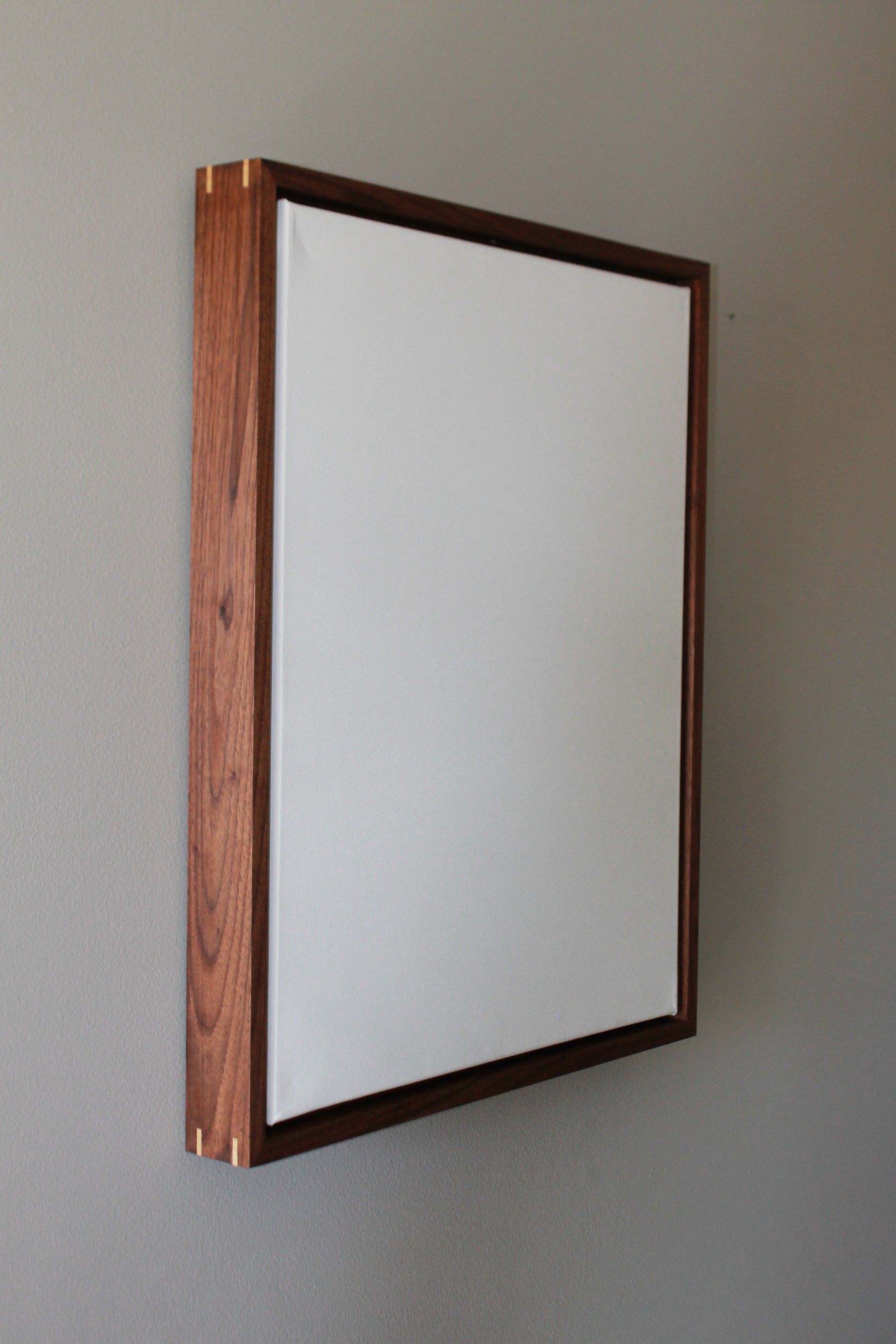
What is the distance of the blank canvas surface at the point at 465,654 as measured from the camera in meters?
0.87

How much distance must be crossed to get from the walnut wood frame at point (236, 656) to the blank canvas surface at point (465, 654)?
1 centimetres

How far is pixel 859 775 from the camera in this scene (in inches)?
60.4

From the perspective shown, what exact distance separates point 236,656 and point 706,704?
665 millimetres

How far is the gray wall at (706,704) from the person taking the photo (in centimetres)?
83

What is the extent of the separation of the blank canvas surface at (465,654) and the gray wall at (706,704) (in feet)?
0.35

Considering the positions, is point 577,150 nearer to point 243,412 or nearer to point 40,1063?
point 243,412

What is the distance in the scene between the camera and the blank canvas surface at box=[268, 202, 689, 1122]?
34.1 inches

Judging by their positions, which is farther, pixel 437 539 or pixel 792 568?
pixel 792 568

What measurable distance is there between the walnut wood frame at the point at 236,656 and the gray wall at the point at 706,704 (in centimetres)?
3

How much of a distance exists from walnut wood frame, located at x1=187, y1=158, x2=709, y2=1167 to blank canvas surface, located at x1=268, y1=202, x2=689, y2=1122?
0.05 feet

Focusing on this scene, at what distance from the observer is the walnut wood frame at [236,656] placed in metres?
0.84

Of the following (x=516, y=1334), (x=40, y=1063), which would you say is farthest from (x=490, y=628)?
(x=516, y=1334)

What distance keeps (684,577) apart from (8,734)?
0.64m

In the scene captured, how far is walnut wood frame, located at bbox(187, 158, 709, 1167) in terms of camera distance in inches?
32.9
